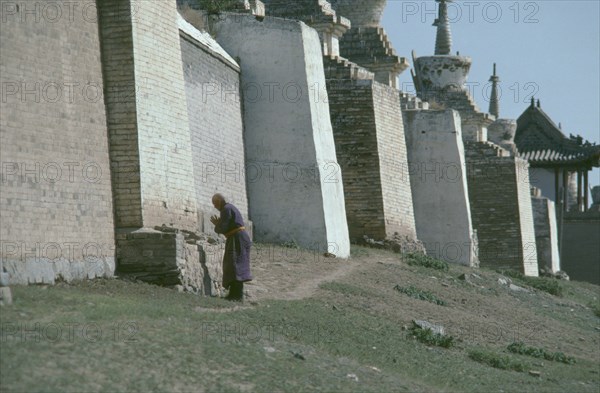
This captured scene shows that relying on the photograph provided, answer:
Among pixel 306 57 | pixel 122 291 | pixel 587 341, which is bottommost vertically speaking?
pixel 587 341

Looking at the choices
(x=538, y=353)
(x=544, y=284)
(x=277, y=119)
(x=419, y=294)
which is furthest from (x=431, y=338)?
(x=544, y=284)

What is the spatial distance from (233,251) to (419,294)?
16.3 feet

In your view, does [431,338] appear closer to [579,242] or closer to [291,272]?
[291,272]

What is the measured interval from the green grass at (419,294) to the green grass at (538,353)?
7.39 ft

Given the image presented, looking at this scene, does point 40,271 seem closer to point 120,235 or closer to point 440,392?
point 120,235

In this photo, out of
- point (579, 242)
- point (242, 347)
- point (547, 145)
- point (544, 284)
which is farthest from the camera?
point (547, 145)

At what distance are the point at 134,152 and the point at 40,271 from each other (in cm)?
221

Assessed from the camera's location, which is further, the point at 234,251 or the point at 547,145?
the point at 547,145

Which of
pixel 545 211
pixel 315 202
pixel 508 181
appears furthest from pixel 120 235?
pixel 545 211

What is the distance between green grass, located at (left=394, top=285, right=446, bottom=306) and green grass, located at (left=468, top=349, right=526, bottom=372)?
3.53 meters

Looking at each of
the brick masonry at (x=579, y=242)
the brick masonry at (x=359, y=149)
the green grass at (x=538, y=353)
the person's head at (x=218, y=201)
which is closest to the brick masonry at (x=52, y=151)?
the person's head at (x=218, y=201)

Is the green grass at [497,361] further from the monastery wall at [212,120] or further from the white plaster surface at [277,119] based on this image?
the white plaster surface at [277,119]

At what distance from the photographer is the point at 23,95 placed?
12562mm

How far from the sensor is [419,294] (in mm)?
18703
